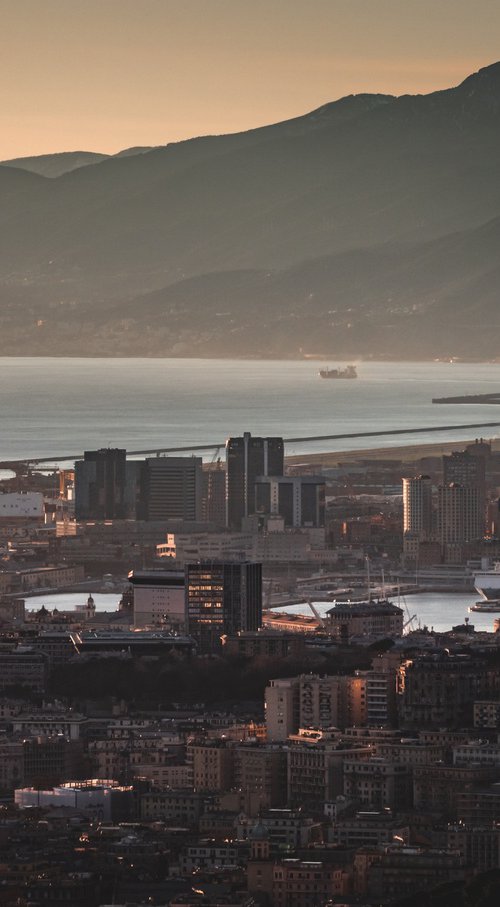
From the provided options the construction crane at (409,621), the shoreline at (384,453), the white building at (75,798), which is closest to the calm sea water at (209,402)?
the shoreline at (384,453)

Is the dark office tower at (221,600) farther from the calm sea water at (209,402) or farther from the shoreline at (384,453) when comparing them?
the calm sea water at (209,402)

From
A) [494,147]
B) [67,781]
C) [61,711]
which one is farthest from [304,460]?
[494,147]

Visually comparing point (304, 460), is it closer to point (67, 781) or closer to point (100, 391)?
point (100, 391)

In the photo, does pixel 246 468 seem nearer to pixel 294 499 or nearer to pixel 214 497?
pixel 214 497

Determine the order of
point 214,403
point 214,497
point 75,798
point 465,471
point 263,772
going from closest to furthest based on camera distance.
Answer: point 75,798
point 263,772
point 214,497
point 465,471
point 214,403

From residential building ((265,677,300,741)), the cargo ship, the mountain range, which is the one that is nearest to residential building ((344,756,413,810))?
residential building ((265,677,300,741))

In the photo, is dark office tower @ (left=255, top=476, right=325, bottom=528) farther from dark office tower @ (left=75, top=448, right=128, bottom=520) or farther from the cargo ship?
the cargo ship

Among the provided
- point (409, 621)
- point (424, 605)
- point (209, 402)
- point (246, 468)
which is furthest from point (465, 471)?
point (209, 402)
